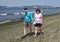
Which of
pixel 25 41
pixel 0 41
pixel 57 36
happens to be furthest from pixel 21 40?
pixel 57 36

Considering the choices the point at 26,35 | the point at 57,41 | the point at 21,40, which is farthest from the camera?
the point at 26,35

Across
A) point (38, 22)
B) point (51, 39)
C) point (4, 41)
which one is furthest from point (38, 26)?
point (4, 41)

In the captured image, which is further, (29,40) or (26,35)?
(26,35)

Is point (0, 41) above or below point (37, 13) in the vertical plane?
below

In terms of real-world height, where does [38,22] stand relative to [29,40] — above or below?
above

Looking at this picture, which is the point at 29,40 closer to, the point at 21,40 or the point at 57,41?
the point at 21,40

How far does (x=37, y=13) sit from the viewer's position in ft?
49.9

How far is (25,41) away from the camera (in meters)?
14.8

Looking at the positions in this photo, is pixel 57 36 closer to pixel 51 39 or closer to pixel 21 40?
pixel 51 39

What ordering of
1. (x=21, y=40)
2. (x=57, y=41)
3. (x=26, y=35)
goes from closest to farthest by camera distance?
(x=57, y=41) < (x=21, y=40) < (x=26, y=35)

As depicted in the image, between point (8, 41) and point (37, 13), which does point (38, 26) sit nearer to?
point (37, 13)

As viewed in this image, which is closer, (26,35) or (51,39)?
(51,39)

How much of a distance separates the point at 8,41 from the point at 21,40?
827 mm

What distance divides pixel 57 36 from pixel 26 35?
2125 mm
